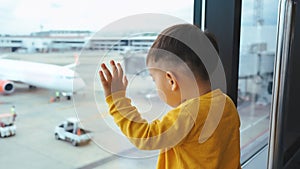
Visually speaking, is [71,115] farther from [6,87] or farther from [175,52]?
[175,52]

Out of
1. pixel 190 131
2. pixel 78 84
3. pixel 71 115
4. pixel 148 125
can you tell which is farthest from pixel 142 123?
pixel 71 115

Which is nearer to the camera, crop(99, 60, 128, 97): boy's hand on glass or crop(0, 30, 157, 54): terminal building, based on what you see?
crop(99, 60, 128, 97): boy's hand on glass

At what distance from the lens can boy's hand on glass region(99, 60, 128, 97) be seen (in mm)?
748

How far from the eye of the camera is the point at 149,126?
0.72 metres

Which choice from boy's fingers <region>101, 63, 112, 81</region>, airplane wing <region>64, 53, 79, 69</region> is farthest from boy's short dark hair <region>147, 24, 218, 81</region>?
airplane wing <region>64, 53, 79, 69</region>

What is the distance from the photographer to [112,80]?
0.75 metres

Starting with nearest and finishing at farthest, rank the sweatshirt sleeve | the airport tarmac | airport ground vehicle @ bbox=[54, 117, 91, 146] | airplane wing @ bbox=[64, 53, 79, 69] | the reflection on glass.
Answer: the sweatshirt sleeve
the airport tarmac
airplane wing @ bbox=[64, 53, 79, 69]
airport ground vehicle @ bbox=[54, 117, 91, 146]
the reflection on glass

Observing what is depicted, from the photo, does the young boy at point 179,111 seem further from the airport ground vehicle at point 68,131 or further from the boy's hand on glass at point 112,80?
the airport ground vehicle at point 68,131

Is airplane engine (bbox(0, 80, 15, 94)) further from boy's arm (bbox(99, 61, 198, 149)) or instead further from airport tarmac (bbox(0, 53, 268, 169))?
boy's arm (bbox(99, 61, 198, 149))

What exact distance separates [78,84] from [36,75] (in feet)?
0.75

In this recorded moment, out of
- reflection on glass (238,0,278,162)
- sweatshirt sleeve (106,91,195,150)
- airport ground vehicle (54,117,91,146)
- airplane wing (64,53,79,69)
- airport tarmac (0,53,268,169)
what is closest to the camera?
sweatshirt sleeve (106,91,195,150)

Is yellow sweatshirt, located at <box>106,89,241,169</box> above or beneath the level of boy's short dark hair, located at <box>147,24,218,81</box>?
beneath

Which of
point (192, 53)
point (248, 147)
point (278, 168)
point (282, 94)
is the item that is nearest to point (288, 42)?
A: point (282, 94)

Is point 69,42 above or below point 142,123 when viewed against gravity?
above
